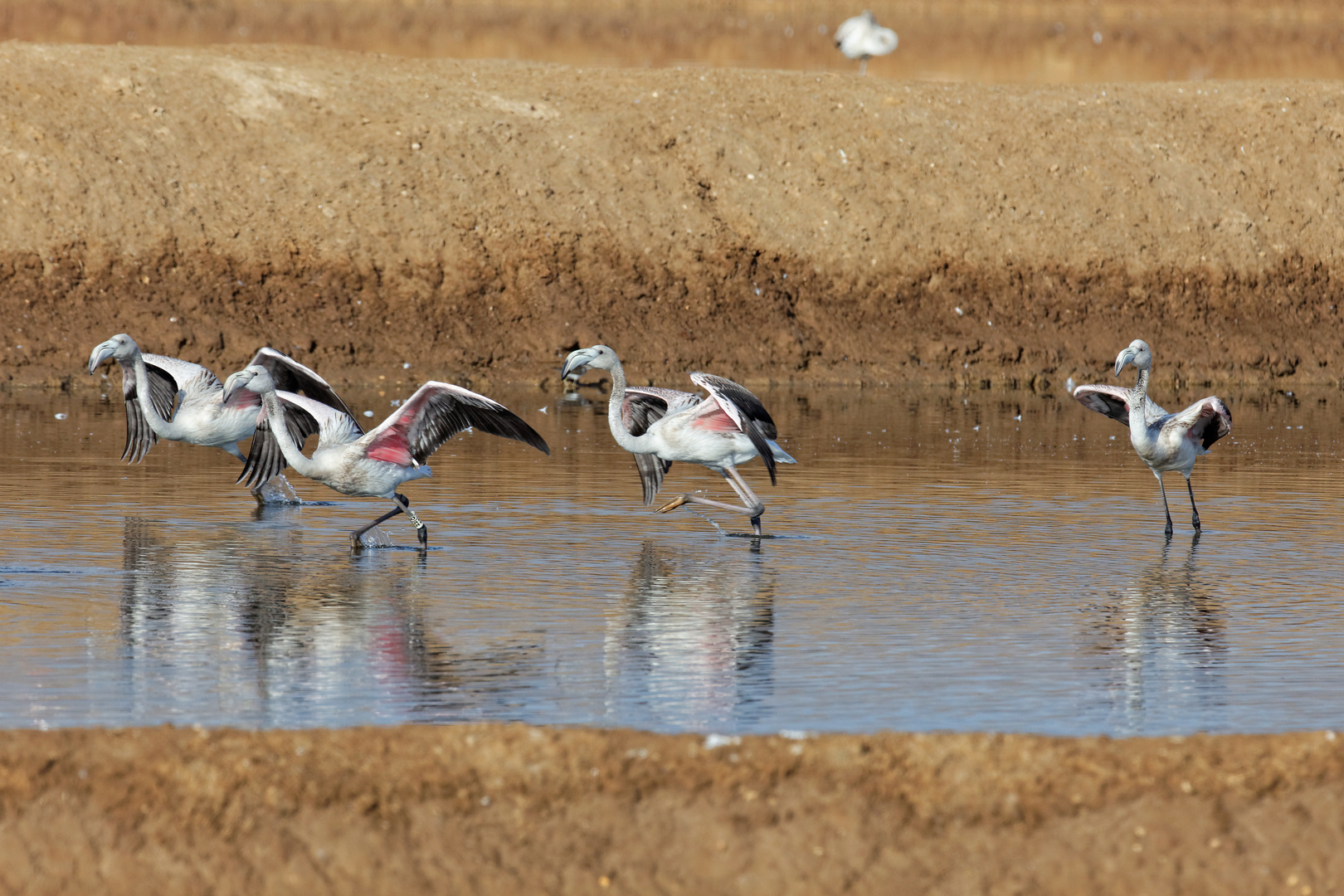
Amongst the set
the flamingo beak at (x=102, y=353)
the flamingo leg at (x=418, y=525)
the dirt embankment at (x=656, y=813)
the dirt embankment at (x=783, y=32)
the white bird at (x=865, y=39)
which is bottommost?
the dirt embankment at (x=656, y=813)

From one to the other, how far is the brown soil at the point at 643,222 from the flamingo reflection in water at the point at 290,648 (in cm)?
1807

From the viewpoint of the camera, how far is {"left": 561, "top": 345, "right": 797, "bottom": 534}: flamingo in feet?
43.0

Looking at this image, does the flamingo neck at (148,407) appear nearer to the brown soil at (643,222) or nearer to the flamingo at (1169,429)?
the flamingo at (1169,429)

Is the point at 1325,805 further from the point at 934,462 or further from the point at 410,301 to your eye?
the point at 410,301

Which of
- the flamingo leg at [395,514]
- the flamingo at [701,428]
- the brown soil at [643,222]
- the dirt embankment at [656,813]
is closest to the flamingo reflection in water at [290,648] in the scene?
the flamingo leg at [395,514]

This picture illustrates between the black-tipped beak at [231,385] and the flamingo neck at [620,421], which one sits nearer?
the black-tipped beak at [231,385]

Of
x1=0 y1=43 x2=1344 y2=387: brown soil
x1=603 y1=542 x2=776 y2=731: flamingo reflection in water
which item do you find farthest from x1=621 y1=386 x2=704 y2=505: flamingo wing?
x1=0 y1=43 x2=1344 y2=387: brown soil

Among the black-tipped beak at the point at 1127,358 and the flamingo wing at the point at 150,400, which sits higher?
the black-tipped beak at the point at 1127,358

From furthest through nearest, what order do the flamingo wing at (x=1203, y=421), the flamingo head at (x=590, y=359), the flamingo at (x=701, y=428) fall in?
the flamingo wing at (x=1203, y=421), the flamingo at (x=701, y=428), the flamingo head at (x=590, y=359)

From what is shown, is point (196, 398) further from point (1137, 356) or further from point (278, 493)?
point (1137, 356)

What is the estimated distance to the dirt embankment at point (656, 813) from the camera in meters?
5.82

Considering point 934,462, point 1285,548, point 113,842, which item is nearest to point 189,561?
point 113,842

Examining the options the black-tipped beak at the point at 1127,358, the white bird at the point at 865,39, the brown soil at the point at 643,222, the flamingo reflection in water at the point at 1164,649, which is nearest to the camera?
the flamingo reflection in water at the point at 1164,649

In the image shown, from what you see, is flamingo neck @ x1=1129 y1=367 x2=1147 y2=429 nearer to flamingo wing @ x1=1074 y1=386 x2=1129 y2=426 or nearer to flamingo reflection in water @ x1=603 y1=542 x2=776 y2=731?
flamingo wing @ x1=1074 y1=386 x2=1129 y2=426
